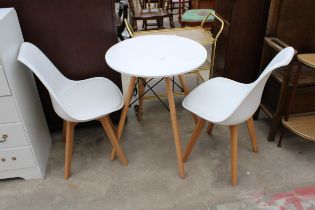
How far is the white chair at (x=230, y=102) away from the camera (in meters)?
1.41

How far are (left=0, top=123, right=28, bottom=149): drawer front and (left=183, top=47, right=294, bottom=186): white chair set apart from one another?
3.31ft

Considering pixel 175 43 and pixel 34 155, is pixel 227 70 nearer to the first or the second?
pixel 175 43

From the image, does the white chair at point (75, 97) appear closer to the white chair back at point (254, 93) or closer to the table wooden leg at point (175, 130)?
the table wooden leg at point (175, 130)

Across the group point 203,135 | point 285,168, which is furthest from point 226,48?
point 285,168

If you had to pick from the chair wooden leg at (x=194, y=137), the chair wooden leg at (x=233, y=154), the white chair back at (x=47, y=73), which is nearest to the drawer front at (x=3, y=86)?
the white chair back at (x=47, y=73)

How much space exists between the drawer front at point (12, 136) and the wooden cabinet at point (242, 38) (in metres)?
1.61

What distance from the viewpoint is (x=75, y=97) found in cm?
177

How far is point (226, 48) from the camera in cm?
218

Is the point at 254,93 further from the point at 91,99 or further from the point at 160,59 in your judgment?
the point at 91,99

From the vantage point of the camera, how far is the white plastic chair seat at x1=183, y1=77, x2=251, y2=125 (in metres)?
1.56

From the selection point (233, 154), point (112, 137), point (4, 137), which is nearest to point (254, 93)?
point (233, 154)

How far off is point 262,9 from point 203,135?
1.05 metres

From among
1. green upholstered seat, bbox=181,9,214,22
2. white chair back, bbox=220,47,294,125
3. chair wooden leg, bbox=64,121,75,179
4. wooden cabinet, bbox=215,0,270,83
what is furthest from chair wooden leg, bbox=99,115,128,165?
green upholstered seat, bbox=181,9,214,22

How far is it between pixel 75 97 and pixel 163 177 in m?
0.79
